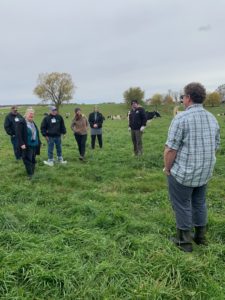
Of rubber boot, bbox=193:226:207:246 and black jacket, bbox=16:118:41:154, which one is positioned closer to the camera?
rubber boot, bbox=193:226:207:246

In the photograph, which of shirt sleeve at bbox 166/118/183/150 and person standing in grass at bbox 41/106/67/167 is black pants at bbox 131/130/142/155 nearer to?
person standing in grass at bbox 41/106/67/167

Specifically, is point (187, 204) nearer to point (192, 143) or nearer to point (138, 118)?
Result: point (192, 143)

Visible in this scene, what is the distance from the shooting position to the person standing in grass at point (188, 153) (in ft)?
14.6

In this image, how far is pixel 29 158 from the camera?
8.87 meters

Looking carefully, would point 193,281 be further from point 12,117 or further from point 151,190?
point 12,117

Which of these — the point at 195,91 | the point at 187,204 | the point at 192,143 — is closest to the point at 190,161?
the point at 192,143

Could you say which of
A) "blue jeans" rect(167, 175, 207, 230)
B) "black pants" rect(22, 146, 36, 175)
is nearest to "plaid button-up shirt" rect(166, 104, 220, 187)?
"blue jeans" rect(167, 175, 207, 230)

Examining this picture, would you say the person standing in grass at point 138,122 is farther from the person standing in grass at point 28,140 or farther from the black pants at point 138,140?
the person standing in grass at point 28,140

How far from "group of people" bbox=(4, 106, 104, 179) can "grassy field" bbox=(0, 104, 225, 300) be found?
0.79 meters

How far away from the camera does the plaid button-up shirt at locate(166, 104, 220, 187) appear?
445cm

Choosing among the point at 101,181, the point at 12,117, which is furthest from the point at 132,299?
the point at 12,117

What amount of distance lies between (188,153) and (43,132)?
693 cm

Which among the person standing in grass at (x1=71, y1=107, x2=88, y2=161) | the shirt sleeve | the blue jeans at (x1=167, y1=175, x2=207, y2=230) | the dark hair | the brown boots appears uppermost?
the dark hair

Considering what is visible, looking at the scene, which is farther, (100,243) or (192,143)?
(100,243)
